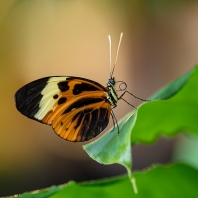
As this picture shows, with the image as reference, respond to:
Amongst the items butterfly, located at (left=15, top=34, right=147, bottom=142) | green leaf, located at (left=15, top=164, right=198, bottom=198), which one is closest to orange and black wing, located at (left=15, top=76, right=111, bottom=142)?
butterfly, located at (left=15, top=34, right=147, bottom=142)

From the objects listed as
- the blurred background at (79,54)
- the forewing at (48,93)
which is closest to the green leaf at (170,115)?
the forewing at (48,93)

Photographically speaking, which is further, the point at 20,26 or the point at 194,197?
the point at 20,26

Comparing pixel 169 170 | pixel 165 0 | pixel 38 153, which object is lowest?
pixel 38 153

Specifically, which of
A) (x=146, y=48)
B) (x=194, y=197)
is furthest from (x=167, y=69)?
(x=194, y=197)

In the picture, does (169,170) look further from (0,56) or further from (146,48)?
(0,56)

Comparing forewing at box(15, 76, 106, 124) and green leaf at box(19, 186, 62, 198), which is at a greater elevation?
forewing at box(15, 76, 106, 124)

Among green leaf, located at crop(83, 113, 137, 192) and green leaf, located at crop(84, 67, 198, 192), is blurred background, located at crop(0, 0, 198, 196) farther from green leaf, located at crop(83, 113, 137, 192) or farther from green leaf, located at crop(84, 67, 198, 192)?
green leaf, located at crop(83, 113, 137, 192)

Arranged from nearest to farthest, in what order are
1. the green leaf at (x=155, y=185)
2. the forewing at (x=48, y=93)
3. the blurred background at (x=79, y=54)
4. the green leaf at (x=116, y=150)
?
the green leaf at (x=116, y=150), the green leaf at (x=155, y=185), the forewing at (x=48, y=93), the blurred background at (x=79, y=54)

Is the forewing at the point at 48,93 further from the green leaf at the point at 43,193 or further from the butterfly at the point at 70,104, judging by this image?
the green leaf at the point at 43,193
